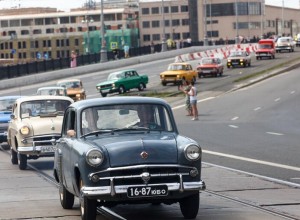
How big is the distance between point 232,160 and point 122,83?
1635 inches

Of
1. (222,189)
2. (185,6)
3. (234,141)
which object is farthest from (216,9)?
(222,189)

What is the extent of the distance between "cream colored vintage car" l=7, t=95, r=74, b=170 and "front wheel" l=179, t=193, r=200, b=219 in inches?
393

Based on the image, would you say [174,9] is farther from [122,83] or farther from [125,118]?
[125,118]

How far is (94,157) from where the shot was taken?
12.9m

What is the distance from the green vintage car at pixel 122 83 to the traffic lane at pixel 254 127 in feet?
26.6

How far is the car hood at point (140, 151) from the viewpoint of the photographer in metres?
12.8

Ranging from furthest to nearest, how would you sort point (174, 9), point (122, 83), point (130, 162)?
point (174, 9) < point (122, 83) < point (130, 162)

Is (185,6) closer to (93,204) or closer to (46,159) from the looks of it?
(46,159)

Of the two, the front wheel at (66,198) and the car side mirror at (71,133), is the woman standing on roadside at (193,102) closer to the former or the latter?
the front wheel at (66,198)

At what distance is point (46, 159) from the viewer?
27172 millimetres

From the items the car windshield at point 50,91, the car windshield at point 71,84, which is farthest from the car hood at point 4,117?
the car windshield at point 71,84

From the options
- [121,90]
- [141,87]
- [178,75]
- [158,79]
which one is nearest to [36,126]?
[121,90]

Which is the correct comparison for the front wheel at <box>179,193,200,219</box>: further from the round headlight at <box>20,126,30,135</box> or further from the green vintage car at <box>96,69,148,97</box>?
the green vintage car at <box>96,69,148,97</box>

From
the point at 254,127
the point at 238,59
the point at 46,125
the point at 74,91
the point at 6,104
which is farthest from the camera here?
the point at 238,59
